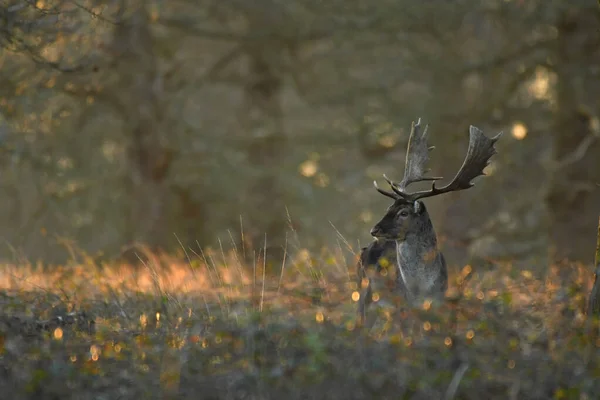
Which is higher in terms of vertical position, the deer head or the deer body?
the deer head

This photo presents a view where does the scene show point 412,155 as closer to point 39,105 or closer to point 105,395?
point 105,395

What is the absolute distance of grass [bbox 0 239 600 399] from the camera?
19.0ft

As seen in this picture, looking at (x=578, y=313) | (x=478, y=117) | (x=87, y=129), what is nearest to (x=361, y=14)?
(x=478, y=117)

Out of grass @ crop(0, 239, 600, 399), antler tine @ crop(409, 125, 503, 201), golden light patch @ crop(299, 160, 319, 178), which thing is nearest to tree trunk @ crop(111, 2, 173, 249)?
golden light patch @ crop(299, 160, 319, 178)

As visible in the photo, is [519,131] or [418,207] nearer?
[418,207]

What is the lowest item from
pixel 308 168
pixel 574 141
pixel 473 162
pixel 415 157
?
pixel 308 168

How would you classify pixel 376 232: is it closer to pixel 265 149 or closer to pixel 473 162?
pixel 473 162

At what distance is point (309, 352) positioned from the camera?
6297 millimetres

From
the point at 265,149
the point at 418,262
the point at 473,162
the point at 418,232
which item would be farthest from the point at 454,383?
the point at 265,149

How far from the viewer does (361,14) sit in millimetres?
15234

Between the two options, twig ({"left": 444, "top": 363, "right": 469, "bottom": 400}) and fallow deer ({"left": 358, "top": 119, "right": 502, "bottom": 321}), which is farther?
fallow deer ({"left": 358, "top": 119, "right": 502, "bottom": 321})

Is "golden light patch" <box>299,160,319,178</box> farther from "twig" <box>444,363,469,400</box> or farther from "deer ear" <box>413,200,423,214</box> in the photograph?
"twig" <box>444,363,469,400</box>

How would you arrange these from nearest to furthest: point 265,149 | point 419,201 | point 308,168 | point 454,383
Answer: point 454,383, point 419,201, point 265,149, point 308,168

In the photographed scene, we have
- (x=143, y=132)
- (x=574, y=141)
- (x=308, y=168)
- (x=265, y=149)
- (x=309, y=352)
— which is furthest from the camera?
(x=308, y=168)
